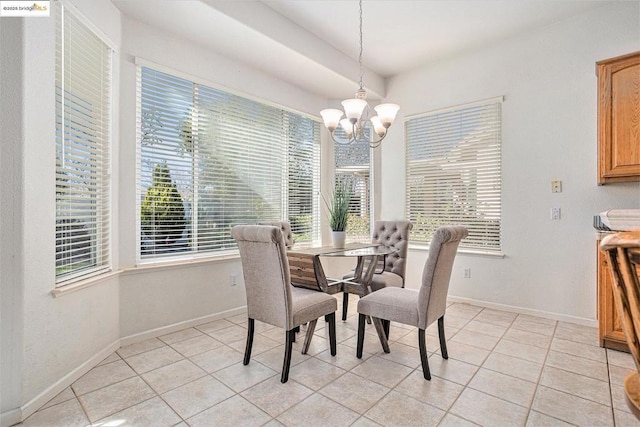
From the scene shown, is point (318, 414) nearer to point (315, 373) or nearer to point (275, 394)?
point (275, 394)

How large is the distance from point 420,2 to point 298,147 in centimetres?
210

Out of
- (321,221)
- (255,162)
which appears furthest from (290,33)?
(321,221)

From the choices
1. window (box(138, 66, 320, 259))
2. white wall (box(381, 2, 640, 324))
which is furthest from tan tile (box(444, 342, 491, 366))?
window (box(138, 66, 320, 259))

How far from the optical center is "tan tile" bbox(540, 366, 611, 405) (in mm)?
1912

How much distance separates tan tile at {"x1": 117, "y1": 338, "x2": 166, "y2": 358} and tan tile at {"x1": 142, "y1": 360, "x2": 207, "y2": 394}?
0.42 m

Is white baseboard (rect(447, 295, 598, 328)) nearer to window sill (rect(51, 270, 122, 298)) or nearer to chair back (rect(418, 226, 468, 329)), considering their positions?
chair back (rect(418, 226, 468, 329))

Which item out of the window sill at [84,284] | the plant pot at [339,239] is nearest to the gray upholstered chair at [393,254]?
the plant pot at [339,239]

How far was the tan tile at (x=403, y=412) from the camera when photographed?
5.54 ft

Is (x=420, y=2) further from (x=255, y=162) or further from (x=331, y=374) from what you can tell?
(x=331, y=374)

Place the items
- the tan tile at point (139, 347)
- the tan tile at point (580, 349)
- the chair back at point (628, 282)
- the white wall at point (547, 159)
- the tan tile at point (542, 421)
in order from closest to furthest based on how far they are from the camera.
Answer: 1. the chair back at point (628, 282)
2. the tan tile at point (542, 421)
3. the tan tile at point (580, 349)
4. the tan tile at point (139, 347)
5. the white wall at point (547, 159)

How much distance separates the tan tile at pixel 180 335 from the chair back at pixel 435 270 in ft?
6.62

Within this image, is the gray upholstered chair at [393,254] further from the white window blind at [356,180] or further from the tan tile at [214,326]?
the tan tile at [214,326]

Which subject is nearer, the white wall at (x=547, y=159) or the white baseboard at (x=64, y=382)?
the white baseboard at (x=64, y=382)

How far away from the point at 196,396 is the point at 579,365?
8.69 feet
